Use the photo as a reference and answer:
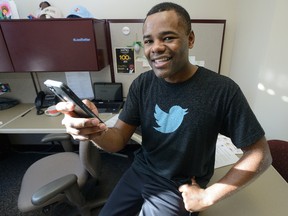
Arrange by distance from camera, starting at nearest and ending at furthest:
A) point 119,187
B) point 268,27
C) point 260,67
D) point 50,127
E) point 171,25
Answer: point 171,25, point 119,187, point 268,27, point 260,67, point 50,127

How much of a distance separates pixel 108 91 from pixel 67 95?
4.22 ft

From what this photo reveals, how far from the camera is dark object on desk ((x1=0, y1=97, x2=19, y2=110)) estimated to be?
1.80m

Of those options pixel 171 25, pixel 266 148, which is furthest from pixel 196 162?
pixel 171 25

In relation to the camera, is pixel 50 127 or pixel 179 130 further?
pixel 50 127

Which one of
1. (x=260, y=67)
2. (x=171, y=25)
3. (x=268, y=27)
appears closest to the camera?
(x=171, y=25)

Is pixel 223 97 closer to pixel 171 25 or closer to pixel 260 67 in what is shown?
pixel 171 25

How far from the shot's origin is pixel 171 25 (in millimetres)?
674

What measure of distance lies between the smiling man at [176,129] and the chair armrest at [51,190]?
0.84 feet

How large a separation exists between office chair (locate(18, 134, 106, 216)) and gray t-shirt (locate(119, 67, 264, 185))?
389mm

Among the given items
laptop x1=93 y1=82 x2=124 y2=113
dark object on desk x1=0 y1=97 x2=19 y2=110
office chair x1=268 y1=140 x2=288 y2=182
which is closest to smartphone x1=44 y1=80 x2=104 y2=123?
office chair x1=268 y1=140 x2=288 y2=182

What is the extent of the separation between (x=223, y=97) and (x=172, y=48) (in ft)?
0.90

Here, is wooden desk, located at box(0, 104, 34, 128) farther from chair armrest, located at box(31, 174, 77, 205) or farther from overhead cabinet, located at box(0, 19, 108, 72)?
chair armrest, located at box(31, 174, 77, 205)

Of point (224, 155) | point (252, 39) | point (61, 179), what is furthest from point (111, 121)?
point (252, 39)

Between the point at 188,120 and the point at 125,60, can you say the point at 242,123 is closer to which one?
the point at 188,120
